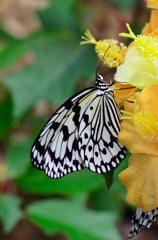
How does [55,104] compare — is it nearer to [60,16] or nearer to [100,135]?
[60,16]

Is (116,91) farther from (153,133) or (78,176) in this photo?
(78,176)

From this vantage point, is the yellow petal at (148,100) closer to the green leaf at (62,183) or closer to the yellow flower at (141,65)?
the yellow flower at (141,65)

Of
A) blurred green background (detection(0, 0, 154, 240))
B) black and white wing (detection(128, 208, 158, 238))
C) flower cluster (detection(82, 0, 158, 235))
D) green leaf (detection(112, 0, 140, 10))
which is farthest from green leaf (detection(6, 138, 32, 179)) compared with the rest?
flower cluster (detection(82, 0, 158, 235))

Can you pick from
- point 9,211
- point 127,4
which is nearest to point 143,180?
point 9,211

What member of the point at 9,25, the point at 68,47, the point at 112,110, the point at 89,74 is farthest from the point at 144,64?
the point at 9,25

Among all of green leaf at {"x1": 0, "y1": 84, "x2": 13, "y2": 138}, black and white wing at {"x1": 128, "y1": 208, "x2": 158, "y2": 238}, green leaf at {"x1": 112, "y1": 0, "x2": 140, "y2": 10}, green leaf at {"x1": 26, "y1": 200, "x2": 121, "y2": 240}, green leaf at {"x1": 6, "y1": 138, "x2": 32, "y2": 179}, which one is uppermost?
green leaf at {"x1": 112, "y1": 0, "x2": 140, "y2": 10}

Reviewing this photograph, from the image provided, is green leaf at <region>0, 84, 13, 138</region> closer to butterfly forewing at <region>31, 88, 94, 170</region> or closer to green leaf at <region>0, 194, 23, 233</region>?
green leaf at <region>0, 194, 23, 233</region>
